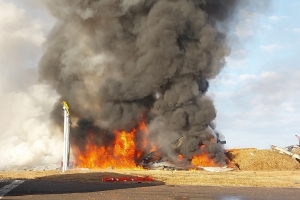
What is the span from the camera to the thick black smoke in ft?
157

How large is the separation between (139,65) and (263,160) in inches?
724

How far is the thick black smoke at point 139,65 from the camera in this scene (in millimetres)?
47938

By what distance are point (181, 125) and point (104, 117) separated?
9522mm

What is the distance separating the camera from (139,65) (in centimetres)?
4869

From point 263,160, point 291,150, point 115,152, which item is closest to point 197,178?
point 263,160

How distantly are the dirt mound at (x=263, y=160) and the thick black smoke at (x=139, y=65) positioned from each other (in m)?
3.62

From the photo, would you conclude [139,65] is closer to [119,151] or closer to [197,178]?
[119,151]

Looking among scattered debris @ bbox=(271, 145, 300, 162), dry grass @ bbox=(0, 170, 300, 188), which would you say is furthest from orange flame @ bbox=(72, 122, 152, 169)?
scattered debris @ bbox=(271, 145, 300, 162)

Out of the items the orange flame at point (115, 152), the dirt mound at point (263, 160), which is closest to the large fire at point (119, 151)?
the orange flame at point (115, 152)

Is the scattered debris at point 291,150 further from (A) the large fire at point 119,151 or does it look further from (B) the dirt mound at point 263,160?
(A) the large fire at point 119,151

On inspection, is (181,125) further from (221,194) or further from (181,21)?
(221,194)

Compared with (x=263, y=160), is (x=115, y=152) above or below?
above

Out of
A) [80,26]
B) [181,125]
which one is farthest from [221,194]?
[80,26]

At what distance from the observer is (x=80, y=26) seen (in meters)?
52.2
